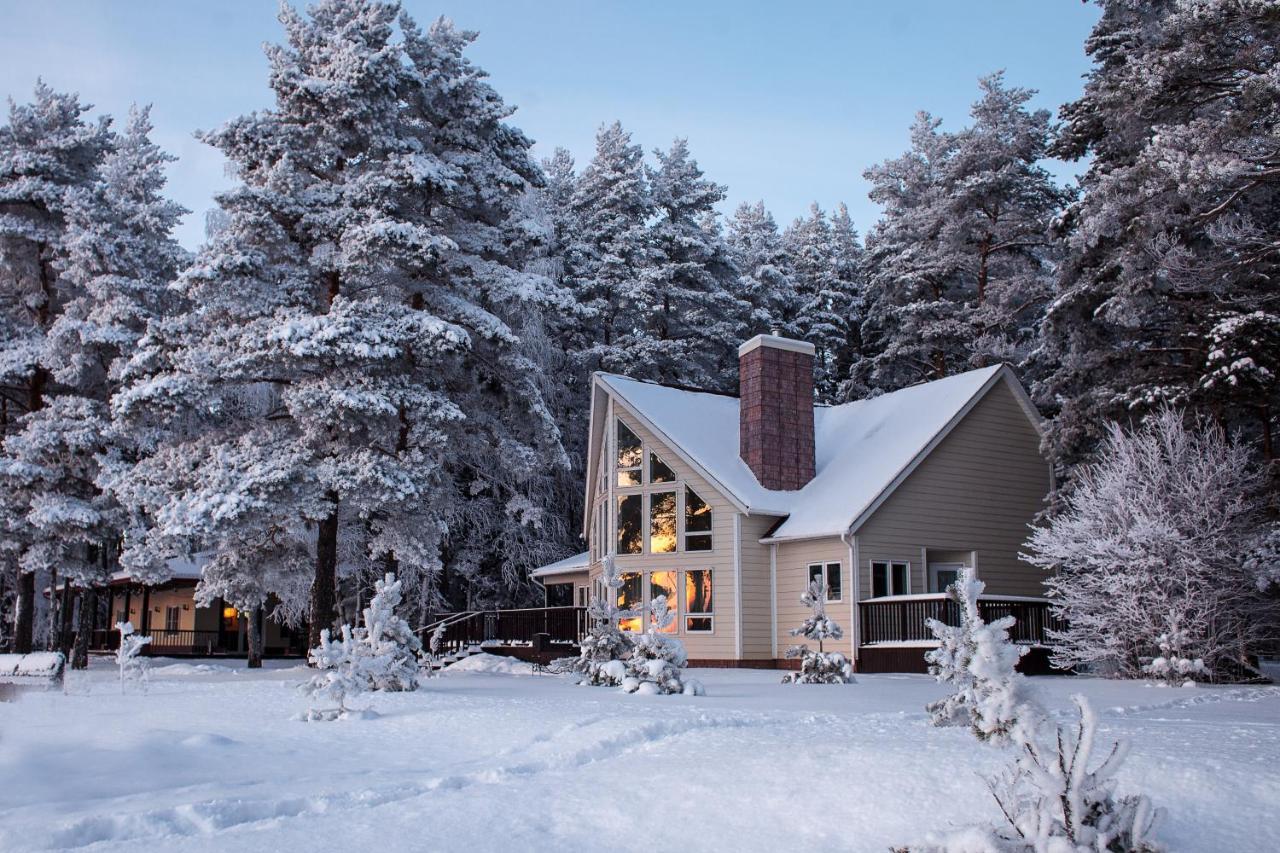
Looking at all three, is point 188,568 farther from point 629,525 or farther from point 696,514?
point 696,514

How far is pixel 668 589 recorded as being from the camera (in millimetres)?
22844

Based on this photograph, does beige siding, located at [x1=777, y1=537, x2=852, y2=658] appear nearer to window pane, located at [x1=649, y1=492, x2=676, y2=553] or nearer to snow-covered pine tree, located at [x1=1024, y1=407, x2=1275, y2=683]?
window pane, located at [x1=649, y1=492, x2=676, y2=553]

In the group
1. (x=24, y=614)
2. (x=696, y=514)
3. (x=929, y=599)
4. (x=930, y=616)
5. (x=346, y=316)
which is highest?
(x=346, y=316)

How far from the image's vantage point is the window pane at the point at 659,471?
23359 millimetres

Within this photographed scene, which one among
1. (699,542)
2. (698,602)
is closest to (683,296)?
(699,542)

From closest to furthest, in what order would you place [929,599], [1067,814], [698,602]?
[1067,814] → [929,599] → [698,602]

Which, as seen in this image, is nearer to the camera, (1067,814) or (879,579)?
(1067,814)

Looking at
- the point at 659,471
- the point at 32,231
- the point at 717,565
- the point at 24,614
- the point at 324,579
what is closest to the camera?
the point at 324,579

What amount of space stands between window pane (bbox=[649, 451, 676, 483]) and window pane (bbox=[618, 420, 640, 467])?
44 centimetres

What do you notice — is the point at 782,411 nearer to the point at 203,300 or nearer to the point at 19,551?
the point at 203,300

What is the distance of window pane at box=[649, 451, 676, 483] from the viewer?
920 inches

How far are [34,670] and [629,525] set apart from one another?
12249mm

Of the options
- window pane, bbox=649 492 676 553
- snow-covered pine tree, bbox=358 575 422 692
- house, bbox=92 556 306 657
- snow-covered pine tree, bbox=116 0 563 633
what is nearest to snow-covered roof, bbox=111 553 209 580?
house, bbox=92 556 306 657

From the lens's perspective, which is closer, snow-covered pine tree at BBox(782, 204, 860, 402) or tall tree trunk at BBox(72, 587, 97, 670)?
tall tree trunk at BBox(72, 587, 97, 670)
